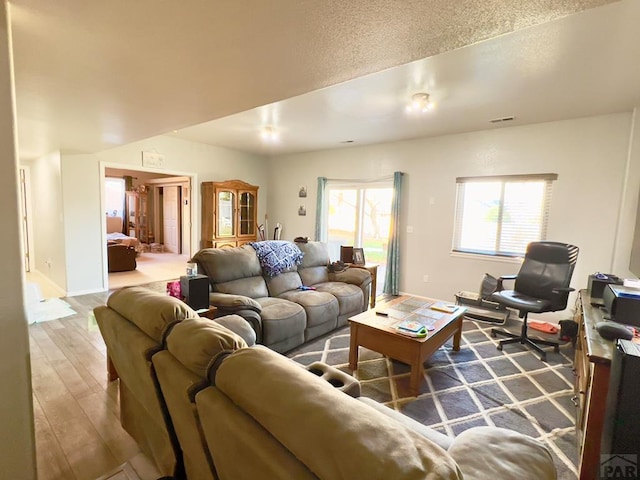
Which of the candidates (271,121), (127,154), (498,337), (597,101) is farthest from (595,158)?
(127,154)

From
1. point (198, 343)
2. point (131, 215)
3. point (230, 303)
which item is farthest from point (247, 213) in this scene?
point (131, 215)

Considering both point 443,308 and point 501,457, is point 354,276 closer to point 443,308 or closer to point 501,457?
point 443,308

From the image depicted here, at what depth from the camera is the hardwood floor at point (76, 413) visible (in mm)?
1651

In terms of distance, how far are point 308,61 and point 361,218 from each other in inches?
174

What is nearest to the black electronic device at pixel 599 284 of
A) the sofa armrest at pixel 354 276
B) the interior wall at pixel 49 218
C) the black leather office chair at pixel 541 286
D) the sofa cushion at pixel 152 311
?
the black leather office chair at pixel 541 286

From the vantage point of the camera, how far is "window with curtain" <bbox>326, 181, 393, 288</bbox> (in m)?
5.54

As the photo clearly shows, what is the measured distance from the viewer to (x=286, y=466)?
2.29 ft

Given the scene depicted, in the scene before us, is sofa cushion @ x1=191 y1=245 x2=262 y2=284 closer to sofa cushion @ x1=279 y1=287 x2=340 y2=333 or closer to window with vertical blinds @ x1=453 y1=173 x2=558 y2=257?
sofa cushion @ x1=279 y1=287 x2=340 y2=333

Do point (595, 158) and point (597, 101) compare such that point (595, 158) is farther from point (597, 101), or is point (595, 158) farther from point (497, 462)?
point (497, 462)

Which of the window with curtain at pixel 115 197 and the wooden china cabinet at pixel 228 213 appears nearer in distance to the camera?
the wooden china cabinet at pixel 228 213

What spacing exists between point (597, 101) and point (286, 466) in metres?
4.20

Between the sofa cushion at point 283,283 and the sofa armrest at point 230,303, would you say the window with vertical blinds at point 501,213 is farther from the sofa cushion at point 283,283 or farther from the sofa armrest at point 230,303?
the sofa armrest at point 230,303

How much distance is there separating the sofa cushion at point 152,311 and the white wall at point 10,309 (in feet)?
1.25

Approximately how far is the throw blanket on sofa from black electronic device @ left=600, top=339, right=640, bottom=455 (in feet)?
9.28
